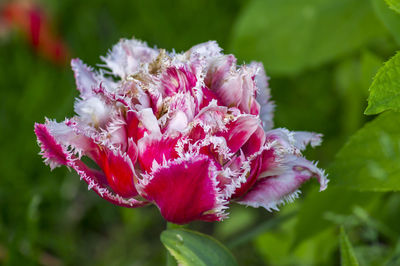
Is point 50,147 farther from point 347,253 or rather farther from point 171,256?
point 347,253

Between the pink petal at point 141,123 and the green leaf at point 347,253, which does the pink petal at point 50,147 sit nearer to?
the pink petal at point 141,123

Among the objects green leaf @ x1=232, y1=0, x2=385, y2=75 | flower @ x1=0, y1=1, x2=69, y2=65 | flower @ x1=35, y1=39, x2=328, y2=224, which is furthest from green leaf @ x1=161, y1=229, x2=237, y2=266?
flower @ x1=0, y1=1, x2=69, y2=65

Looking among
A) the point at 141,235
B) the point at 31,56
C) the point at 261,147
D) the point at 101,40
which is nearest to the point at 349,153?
the point at 261,147

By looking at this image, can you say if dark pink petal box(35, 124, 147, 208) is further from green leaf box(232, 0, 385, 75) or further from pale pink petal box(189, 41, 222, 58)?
green leaf box(232, 0, 385, 75)

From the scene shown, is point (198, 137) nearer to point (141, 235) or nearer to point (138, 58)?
point (138, 58)

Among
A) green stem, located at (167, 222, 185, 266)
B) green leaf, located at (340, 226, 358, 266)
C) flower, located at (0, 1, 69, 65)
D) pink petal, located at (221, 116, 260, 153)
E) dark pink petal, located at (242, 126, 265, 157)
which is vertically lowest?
green leaf, located at (340, 226, 358, 266)

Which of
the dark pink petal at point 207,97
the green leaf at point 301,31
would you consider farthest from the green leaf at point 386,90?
the green leaf at point 301,31
